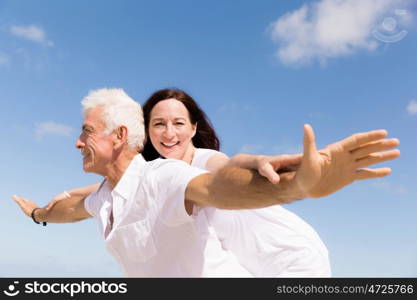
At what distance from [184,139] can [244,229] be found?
1619 millimetres

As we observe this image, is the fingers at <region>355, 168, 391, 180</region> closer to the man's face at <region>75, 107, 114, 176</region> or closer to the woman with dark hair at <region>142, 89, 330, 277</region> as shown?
the woman with dark hair at <region>142, 89, 330, 277</region>

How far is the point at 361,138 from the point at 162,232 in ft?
5.52

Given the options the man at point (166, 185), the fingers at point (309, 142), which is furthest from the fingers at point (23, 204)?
the fingers at point (309, 142)

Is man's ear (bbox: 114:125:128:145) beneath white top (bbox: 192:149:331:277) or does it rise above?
above

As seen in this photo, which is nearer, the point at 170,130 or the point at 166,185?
the point at 166,185

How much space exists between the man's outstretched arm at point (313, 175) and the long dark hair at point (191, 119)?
3.09 metres

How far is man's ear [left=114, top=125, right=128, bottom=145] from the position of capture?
4.27 meters

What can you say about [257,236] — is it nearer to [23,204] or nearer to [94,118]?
[94,118]

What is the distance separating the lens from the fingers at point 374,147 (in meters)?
2.54

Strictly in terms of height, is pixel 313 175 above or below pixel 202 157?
below

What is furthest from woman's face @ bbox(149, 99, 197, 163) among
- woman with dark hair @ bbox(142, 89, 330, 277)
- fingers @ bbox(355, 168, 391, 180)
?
fingers @ bbox(355, 168, 391, 180)

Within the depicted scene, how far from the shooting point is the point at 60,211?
19.6 feet

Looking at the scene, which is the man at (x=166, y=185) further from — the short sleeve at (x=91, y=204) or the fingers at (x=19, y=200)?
the fingers at (x=19, y=200)

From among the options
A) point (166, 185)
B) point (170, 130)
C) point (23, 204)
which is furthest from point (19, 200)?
point (166, 185)
